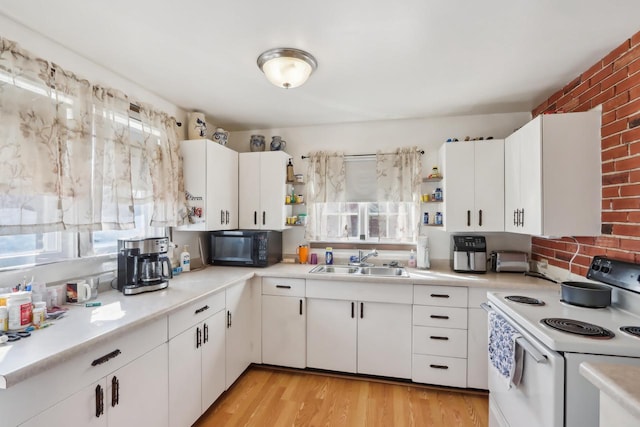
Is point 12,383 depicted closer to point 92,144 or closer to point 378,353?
point 92,144

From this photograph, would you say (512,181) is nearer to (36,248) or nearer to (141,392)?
(141,392)

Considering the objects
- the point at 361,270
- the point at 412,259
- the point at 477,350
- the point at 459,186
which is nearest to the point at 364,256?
the point at 361,270

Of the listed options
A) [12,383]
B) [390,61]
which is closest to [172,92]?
[390,61]

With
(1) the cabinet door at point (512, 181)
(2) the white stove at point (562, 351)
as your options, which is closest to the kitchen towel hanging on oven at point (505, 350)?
(2) the white stove at point (562, 351)

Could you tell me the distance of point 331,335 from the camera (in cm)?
263

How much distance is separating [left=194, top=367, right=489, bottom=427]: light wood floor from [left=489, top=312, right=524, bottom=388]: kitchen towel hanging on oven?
0.71m

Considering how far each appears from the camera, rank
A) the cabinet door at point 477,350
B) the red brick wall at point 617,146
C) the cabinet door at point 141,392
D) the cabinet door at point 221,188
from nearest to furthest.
Answer: the cabinet door at point 141,392 → the red brick wall at point 617,146 → the cabinet door at point 477,350 → the cabinet door at point 221,188

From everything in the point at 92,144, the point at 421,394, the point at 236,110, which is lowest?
the point at 421,394

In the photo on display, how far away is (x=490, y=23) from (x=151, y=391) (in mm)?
2644

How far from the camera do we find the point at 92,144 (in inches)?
74.7

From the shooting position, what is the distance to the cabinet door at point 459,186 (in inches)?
106

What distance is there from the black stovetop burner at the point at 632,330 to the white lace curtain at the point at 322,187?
89.1 inches

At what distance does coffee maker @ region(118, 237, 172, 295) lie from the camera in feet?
6.52

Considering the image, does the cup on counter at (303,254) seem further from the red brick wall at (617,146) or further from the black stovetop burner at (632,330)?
the black stovetop burner at (632,330)
